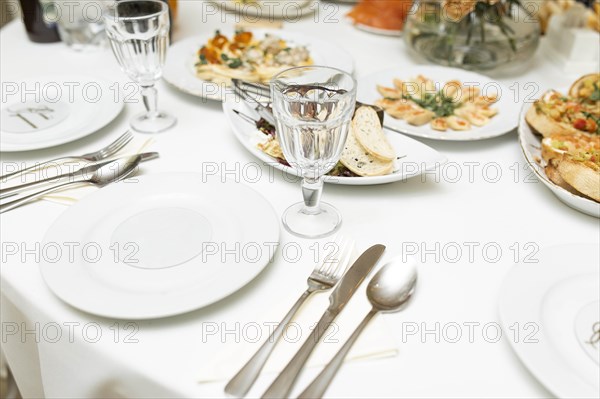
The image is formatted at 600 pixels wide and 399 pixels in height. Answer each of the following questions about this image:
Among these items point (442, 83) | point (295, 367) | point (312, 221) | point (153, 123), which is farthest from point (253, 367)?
point (442, 83)

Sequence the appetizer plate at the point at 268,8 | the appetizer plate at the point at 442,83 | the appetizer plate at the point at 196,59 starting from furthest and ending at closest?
the appetizer plate at the point at 268,8 < the appetizer plate at the point at 196,59 < the appetizer plate at the point at 442,83

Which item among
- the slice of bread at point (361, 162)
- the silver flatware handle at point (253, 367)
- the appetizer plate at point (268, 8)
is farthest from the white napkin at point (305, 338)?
the appetizer plate at point (268, 8)

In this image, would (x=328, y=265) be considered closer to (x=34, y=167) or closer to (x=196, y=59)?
(x=34, y=167)

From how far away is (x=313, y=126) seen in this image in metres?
0.71

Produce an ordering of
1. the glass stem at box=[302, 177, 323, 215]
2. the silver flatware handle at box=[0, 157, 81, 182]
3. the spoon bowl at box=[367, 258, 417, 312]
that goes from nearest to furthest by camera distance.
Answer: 1. the spoon bowl at box=[367, 258, 417, 312]
2. the glass stem at box=[302, 177, 323, 215]
3. the silver flatware handle at box=[0, 157, 81, 182]

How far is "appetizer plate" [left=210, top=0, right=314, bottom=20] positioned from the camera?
162 centimetres

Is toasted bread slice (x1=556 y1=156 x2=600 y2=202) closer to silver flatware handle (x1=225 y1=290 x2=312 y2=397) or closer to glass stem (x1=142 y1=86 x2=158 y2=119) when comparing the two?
silver flatware handle (x1=225 y1=290 x2=312 y2=397)

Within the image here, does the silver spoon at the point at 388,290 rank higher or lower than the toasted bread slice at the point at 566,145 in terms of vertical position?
lower

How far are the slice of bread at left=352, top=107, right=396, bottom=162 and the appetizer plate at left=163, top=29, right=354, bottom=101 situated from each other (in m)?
0.31

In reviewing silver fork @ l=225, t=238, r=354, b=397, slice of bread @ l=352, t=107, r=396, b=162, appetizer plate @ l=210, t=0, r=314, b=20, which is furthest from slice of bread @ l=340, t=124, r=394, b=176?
appetizer plate @ l=210, t=0, r=314, b=20

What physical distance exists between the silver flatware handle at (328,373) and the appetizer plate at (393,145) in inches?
11.3

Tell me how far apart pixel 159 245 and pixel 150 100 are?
0.43m

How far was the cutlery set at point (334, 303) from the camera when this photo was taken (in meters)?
0.57

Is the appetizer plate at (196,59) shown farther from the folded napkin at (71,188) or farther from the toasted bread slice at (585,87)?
the toasted bread slice at (585,87)
